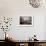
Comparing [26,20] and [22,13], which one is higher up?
[22,13]

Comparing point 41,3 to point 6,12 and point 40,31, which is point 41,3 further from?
point 6,12

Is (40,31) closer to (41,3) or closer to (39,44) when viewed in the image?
(39,44)

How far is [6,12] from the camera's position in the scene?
334cm

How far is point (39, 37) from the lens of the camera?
3299 mm

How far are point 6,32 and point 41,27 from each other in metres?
1.01

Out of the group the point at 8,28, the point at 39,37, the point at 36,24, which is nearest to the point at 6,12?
the point at 8,28

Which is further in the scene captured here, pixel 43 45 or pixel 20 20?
pixel 20 20

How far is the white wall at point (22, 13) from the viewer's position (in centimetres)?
331

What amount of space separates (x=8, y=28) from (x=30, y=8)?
2.80 feet

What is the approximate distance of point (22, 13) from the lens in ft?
11.0

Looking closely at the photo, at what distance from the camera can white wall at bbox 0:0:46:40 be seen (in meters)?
3.31

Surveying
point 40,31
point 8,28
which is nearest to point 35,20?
point 40,31

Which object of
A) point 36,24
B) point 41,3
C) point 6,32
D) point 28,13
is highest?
point 41,3

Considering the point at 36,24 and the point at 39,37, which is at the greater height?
the point at 36,24
